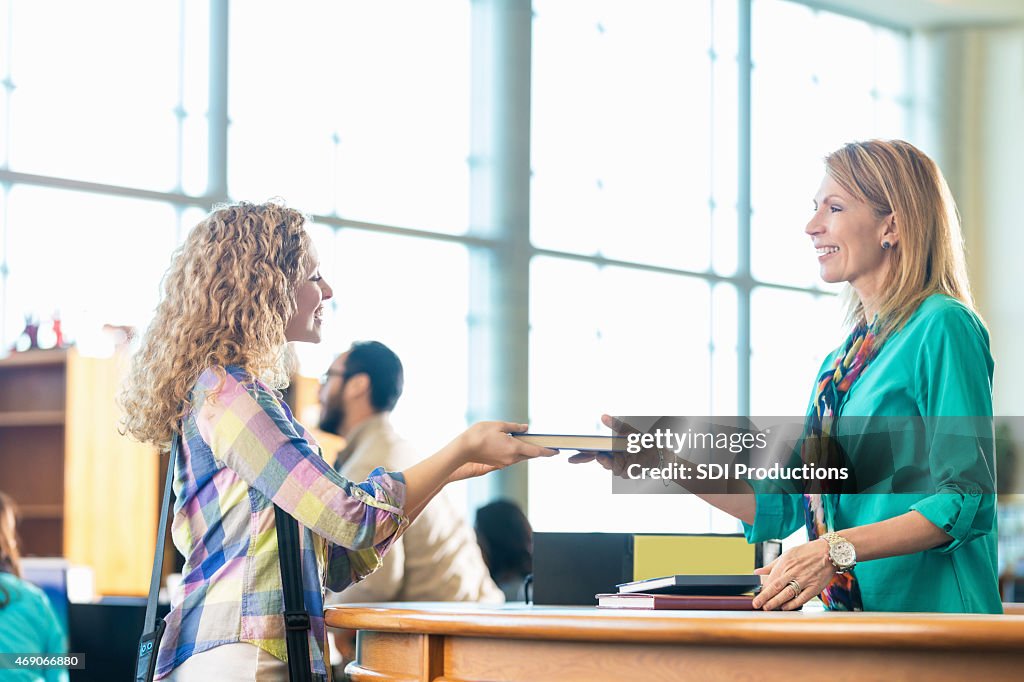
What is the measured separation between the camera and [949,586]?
6.81 ft

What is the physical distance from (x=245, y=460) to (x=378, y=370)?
2.37 meters

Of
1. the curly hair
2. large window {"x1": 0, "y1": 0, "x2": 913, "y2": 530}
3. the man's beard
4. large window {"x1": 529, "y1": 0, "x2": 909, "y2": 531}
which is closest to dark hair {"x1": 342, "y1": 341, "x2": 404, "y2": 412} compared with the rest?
the man's beard

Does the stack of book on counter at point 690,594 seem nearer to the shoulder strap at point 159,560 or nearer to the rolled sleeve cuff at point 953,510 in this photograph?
the rolled sleeve cuff at point 953,510

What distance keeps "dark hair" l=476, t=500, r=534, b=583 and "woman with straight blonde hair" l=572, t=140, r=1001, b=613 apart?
8.01 ft

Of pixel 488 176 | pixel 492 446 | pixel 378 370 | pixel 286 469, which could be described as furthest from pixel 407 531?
pixel 488 176

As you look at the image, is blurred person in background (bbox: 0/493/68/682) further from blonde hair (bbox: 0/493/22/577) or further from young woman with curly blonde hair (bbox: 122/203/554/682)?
young woman with curly blonde hair (bbox: 122/203/554/682)

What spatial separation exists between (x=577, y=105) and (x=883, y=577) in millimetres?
6995

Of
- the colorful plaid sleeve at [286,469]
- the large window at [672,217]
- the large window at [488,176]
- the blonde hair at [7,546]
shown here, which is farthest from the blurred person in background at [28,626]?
the large window at [672,217]

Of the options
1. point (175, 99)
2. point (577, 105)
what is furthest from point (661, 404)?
point (175, 99)

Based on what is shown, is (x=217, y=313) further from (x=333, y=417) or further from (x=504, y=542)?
(x=504, y=542)

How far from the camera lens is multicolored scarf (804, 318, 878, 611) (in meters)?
2.22

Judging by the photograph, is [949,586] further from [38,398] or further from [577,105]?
[577,105]

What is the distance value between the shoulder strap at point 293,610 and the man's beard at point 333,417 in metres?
2.41

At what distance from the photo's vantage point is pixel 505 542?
4836mm
